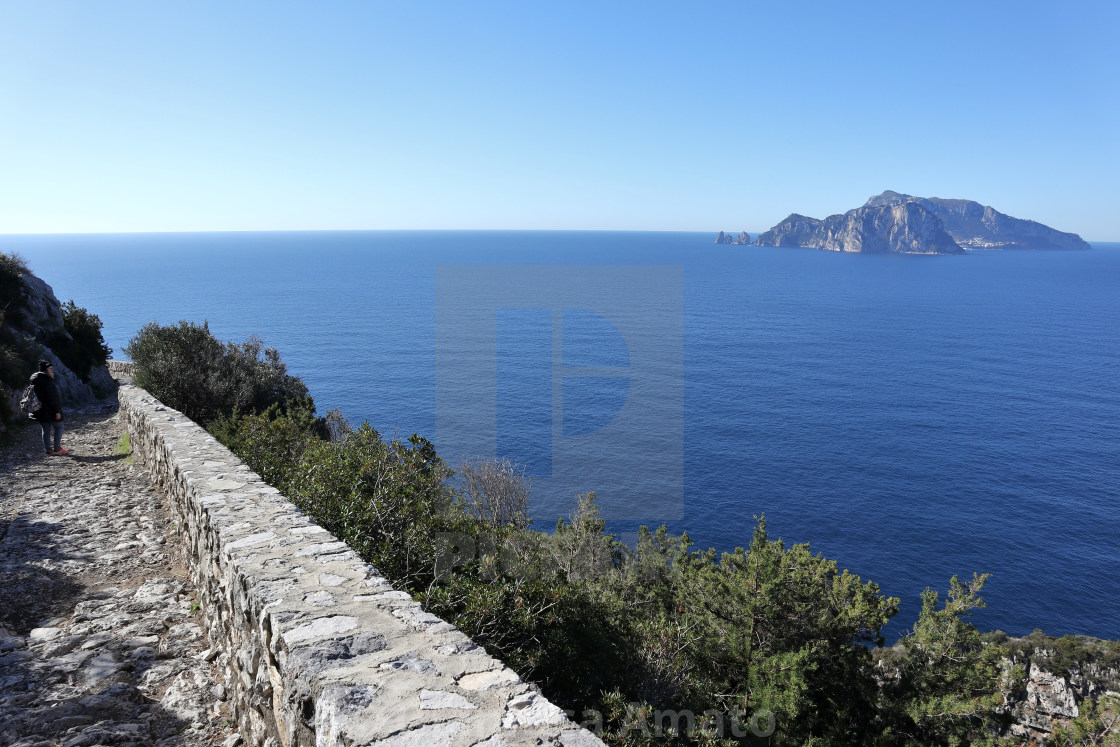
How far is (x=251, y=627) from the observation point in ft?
12.1

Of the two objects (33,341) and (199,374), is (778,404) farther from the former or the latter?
(33,341)

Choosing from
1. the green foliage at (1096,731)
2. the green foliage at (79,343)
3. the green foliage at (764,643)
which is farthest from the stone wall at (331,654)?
the green foliage at (79,343)

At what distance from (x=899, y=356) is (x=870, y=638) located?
82050 mm

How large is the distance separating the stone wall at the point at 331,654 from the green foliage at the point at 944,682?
8.58 metres

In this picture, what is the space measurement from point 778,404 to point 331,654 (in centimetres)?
6222

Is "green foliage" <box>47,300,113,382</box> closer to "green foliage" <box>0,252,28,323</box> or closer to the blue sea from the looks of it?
"green foliage" <box>0,252,28,323</box>

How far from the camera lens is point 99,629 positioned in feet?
16.2

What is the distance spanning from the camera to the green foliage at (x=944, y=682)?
9195 millimetres

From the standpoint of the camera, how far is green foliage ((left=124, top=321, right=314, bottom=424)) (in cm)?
1384

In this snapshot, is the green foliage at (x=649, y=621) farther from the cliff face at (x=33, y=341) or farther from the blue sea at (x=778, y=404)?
A: the blue sea at (x=778, y=404)

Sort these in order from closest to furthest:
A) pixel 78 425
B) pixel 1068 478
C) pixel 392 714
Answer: pixel 392 714 → pixel 78 425 → pixel 1068 478

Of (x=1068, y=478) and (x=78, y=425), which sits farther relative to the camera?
(x=1068, y=478)

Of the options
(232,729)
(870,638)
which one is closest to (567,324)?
(870,638)

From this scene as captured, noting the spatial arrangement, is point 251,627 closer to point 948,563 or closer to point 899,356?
point 948,563
